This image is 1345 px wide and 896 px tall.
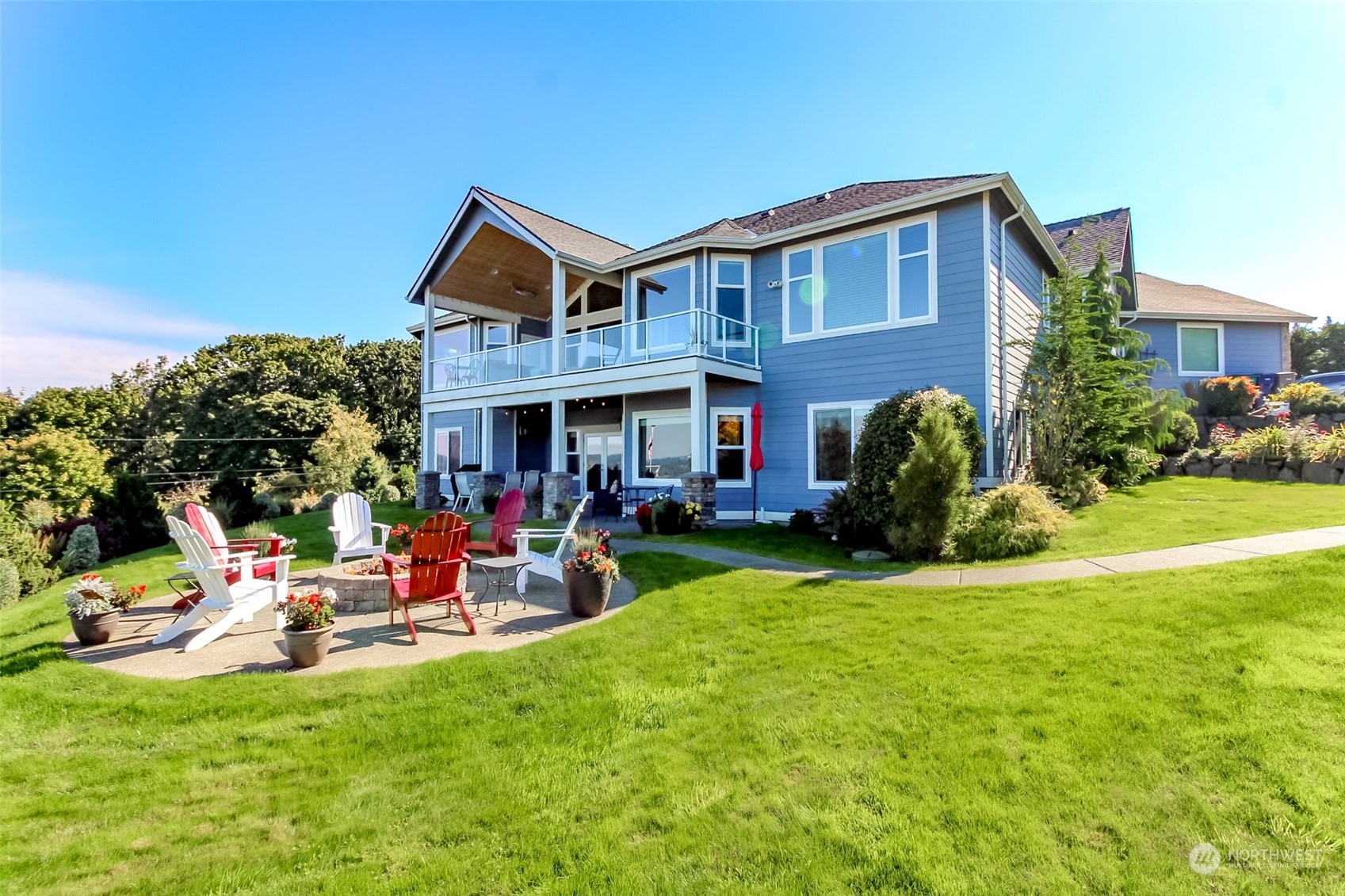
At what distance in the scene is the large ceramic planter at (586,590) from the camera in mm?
6531

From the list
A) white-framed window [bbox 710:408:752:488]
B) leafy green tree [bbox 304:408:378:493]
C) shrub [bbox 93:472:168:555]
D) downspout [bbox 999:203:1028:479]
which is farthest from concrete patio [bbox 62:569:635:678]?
leafy green tree [bbox 304:408:378:493]

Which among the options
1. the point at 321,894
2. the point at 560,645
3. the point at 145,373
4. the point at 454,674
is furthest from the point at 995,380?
the point at 145,373

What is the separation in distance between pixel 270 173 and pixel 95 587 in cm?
1027

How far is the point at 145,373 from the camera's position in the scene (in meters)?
35.7

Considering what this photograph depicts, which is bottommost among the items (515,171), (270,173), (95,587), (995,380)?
(95,587)

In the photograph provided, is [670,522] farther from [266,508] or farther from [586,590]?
[266,508]

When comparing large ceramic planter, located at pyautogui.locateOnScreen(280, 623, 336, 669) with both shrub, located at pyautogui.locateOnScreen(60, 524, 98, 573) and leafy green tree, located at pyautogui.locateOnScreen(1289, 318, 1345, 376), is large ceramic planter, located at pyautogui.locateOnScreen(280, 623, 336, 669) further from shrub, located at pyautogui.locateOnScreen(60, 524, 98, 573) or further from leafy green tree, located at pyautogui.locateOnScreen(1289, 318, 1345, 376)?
leafy green tree, located at pyautogui.locateOnScreen(1289, 318, 1345, 376)

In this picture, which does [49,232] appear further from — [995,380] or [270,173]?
[995,380]

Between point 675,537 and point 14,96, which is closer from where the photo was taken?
point 14,96

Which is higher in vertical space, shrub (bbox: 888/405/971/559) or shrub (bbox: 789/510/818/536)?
shrub (bbox: 888/405/971/559)

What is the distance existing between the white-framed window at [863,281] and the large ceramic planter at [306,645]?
1065cm

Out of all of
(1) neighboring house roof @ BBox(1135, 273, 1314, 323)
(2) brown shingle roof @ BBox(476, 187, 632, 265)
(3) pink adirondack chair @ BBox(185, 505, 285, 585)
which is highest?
(2) brown shingle roof @ BBox(476, 187, 632, 265)

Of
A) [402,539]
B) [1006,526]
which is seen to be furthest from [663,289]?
[1006,526]

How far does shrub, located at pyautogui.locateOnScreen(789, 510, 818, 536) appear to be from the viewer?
444 inches
